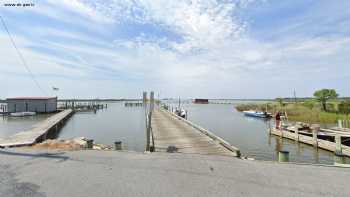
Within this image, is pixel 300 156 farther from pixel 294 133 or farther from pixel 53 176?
pixel 53 176

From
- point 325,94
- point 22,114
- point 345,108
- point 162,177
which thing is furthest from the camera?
point 22,114

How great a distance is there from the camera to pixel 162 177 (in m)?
5.78

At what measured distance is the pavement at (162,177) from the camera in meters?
4.89

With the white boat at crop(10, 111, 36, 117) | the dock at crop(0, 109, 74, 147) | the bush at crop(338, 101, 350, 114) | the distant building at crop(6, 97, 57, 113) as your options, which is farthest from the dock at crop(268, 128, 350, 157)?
the distant building at crop(6, 97, 57, 113)

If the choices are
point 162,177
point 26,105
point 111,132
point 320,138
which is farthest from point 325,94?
point 26,105

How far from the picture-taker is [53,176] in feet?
19.4

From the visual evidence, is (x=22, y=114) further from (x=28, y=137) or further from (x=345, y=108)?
(x=345, y=108)

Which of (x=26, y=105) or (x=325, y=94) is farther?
(x=26, y=105)

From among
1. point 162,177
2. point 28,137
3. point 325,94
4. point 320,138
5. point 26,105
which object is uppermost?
point 325,94

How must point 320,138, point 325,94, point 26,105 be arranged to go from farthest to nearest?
point 26,105
point 325,94
point 320,138

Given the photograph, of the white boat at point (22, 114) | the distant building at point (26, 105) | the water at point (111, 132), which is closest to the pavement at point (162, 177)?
the water at point (111, 132)

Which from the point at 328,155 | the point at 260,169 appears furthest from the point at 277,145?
the point at 260,169

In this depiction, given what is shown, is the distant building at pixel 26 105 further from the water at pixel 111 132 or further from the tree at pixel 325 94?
the tree at pixel 325 94

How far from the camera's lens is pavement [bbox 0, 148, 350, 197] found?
4.89 meters
